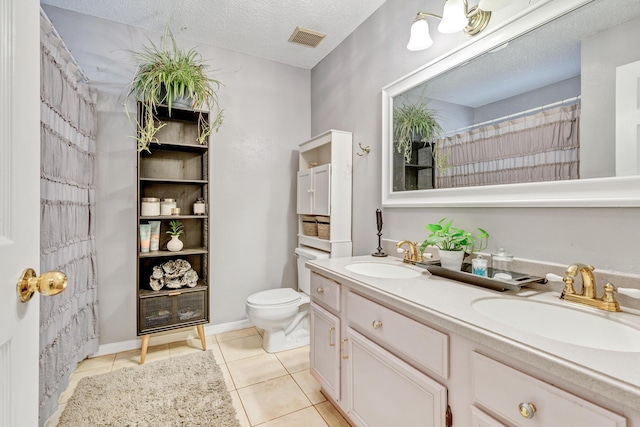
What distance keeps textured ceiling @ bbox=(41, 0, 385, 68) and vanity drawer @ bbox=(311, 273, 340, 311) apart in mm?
1898

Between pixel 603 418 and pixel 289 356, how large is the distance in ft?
6.33

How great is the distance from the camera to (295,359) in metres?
2.14

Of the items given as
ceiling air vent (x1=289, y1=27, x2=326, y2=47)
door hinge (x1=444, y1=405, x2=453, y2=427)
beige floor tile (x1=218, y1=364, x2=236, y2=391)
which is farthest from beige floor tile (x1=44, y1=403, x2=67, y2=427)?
ceiling air vent (x1=289, y1=27, x2=326, y2=47)

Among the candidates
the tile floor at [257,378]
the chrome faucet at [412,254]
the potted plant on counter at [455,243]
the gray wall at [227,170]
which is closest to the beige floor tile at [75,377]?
the tile floor at [257,378]

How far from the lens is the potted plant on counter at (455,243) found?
132 centimetres

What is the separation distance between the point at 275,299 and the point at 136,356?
1.12m

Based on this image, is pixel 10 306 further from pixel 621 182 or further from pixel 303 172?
pixel 303 172

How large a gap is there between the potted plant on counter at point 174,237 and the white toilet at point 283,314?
68 centimetres

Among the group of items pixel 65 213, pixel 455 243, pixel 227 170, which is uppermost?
pixel 227 170

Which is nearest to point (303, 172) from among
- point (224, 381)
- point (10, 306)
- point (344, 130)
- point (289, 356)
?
point (344, 130)

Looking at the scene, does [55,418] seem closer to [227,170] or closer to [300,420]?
[300,420]

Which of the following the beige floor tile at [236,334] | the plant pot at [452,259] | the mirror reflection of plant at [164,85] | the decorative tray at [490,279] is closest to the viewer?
the decorative tray at [490,279]

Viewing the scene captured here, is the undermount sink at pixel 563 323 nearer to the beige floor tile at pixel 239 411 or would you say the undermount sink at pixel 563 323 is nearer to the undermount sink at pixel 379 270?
the undermount sink at pixel 379 270

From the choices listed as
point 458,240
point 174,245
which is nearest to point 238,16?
point 174,245
